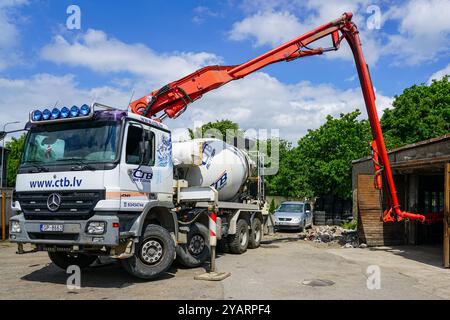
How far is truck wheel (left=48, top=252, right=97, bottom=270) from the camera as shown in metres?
9.12

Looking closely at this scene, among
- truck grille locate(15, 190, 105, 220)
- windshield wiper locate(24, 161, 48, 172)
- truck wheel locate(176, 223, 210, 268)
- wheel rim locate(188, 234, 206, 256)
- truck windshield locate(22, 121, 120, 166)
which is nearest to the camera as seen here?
truck grille locate(15, 190, 105, 220)

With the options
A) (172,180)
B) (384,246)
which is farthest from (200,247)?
(384,246)

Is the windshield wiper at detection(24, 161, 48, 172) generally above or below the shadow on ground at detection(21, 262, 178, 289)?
above

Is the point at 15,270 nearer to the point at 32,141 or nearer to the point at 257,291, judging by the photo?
the point at 32,141

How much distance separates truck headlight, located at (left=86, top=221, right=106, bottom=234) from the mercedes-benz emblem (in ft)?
2.56

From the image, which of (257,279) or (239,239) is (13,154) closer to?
(239,239)

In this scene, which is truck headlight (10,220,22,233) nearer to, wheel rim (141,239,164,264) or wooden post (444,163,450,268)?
wheel rim (141,239,164,264)

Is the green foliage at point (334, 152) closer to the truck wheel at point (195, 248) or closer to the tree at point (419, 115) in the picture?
the tree at point (419, 115)

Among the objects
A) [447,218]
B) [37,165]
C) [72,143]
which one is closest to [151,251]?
[72,143]

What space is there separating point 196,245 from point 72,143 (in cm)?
390

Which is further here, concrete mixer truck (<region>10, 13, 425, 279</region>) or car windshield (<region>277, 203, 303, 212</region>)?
car windshield (<region>277, 203, 303, 212</region>)

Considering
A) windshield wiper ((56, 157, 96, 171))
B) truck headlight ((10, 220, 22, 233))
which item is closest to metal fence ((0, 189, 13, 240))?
truck headlight ((10, 220, 22, 233))

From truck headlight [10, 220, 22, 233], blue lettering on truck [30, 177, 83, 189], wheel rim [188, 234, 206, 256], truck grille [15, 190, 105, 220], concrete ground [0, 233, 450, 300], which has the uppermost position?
blue lettering on truck [30, 177, 83, 189]
